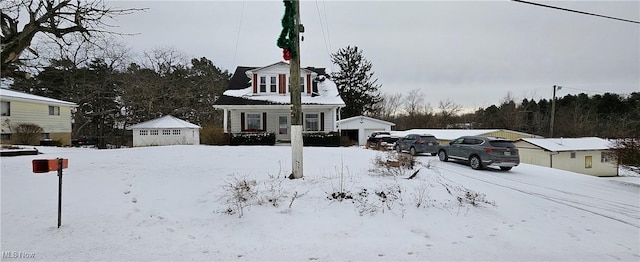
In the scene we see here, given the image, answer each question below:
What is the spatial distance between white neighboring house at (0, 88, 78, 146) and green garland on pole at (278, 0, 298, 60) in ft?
87.9

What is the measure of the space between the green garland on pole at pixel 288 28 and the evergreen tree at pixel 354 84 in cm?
3891

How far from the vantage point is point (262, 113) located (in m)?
22.1

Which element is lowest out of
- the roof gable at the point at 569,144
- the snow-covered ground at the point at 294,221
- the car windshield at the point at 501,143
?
the snow-covered ground at the point at 294,221

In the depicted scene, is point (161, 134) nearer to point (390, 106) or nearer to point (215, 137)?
point (215, 137)

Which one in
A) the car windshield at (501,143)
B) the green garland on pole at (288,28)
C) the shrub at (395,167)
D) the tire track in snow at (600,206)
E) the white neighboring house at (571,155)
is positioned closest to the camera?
the tire track in snow at (600,206)

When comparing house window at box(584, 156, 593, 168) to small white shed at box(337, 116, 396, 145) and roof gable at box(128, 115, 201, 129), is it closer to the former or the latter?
small white shed at box(337, 116, 396, 145)

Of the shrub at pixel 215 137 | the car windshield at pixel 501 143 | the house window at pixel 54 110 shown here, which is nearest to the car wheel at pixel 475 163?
the car windshield at pixel 501 143

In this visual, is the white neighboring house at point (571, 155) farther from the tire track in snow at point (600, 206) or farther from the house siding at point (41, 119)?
the house siding at point (41, 119)

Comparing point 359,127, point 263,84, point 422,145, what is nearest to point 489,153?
point 422,145

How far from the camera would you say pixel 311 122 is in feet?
74.5

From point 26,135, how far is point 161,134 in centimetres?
937

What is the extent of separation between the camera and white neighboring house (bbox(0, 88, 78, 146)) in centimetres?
2352

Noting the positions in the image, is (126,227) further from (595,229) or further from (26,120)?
(26,120)

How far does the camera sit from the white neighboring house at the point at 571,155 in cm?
2508
